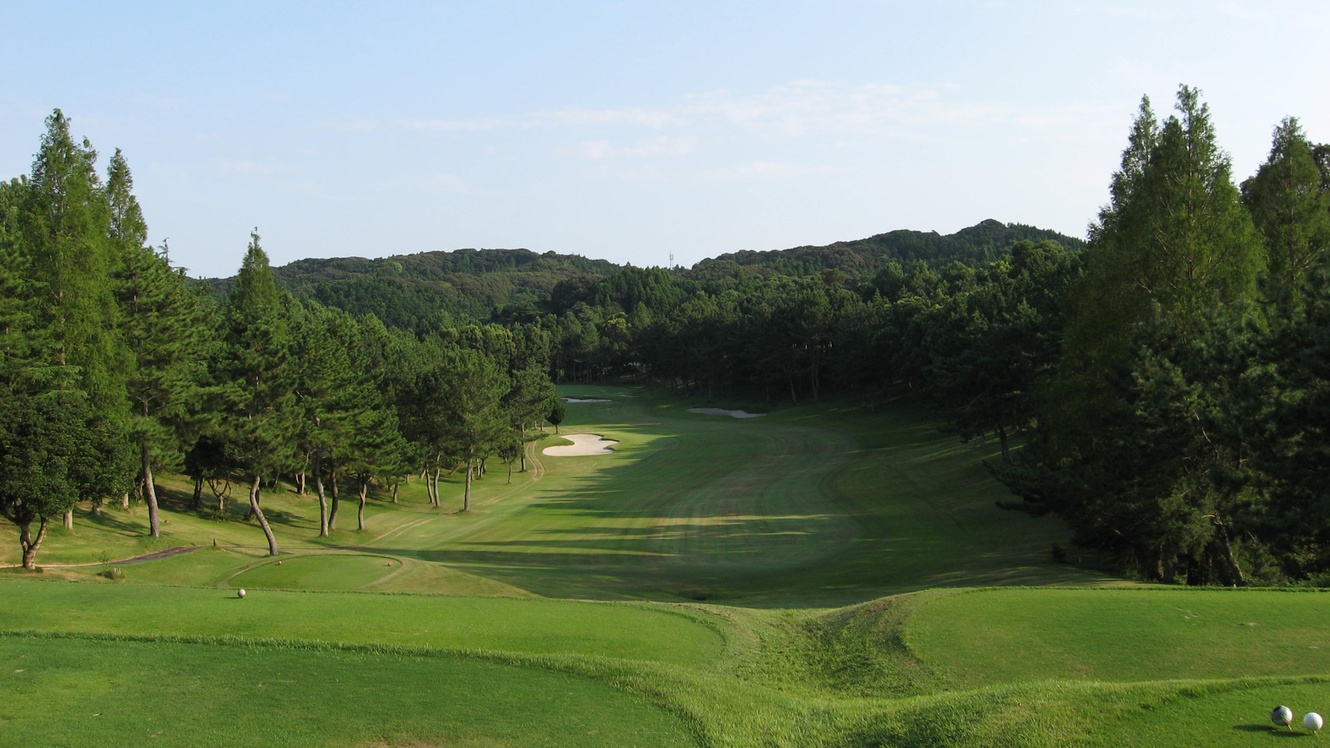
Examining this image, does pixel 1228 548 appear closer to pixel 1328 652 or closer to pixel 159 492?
pixel 1328 652

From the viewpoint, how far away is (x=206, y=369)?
3925 centimetres

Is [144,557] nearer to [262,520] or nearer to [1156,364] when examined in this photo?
[262,520]

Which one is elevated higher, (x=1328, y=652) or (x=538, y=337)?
(x=538, y=337)

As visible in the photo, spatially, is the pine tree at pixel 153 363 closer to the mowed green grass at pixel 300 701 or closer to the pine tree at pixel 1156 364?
the mowed green grass at pixel 300 701

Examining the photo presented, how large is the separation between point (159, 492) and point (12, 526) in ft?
47.4

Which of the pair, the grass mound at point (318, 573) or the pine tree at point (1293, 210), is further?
the pine tree at point (1293, 210)

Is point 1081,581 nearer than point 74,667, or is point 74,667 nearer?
point 74,667

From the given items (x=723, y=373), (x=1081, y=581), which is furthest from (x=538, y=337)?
(x=1081, y=581)

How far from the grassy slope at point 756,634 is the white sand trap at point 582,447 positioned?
37.4m

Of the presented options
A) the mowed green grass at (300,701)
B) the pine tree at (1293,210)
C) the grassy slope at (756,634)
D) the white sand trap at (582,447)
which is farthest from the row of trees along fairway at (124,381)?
the pine tree at (1293,210)

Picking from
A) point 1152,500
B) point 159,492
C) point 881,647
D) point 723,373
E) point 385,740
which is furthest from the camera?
point 723,373

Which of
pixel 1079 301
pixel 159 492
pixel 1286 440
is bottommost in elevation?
pixel 159 492

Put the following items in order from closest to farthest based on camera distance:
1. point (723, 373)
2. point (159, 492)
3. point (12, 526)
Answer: point (12, 526) → point (159, 492) → point (723, 373)

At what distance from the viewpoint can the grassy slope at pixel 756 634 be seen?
9875 mm
